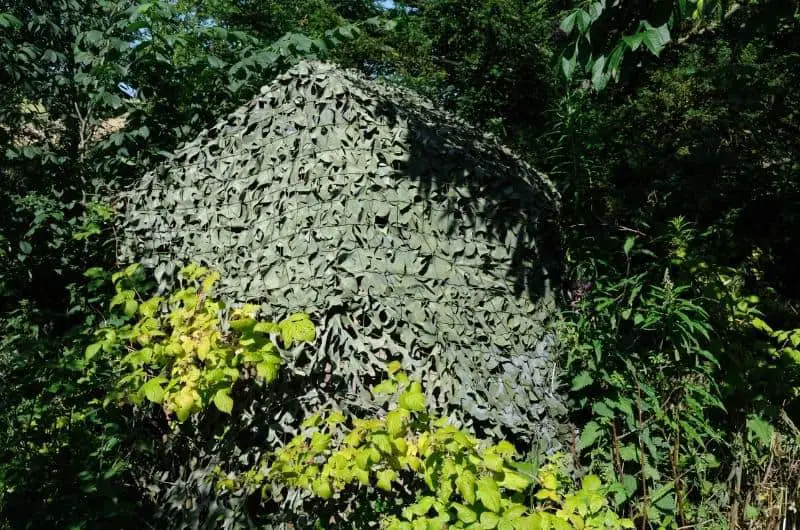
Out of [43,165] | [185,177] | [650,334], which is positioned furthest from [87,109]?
[650,334]

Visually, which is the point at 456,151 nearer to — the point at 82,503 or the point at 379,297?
the point at 379,297

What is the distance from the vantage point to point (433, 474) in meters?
2.01

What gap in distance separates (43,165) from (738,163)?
539cm

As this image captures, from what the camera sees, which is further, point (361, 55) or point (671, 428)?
point (361, 55)

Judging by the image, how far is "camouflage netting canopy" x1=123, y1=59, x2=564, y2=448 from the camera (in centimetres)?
262

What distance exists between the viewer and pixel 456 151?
343 centimetres

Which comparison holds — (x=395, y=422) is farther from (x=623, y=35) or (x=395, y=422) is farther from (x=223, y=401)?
(x=623, y=35)

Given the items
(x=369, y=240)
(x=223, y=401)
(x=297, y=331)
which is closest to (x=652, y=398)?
(x=369, y=240)

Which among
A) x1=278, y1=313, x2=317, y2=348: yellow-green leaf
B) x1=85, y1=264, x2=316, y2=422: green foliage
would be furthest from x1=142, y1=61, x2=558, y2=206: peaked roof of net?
x1=278, y1=313, x2=317, y2=348: yellow-green leaf

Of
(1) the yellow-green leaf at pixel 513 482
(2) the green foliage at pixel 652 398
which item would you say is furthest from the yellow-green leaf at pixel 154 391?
(2) the green foliage at pixel 652 398

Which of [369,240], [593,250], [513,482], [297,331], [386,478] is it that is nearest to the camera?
[513,482]

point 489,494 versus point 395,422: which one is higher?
point 395,422

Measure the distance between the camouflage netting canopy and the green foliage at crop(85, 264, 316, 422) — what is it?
216 millimetres

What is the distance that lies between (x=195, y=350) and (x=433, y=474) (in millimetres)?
1199
